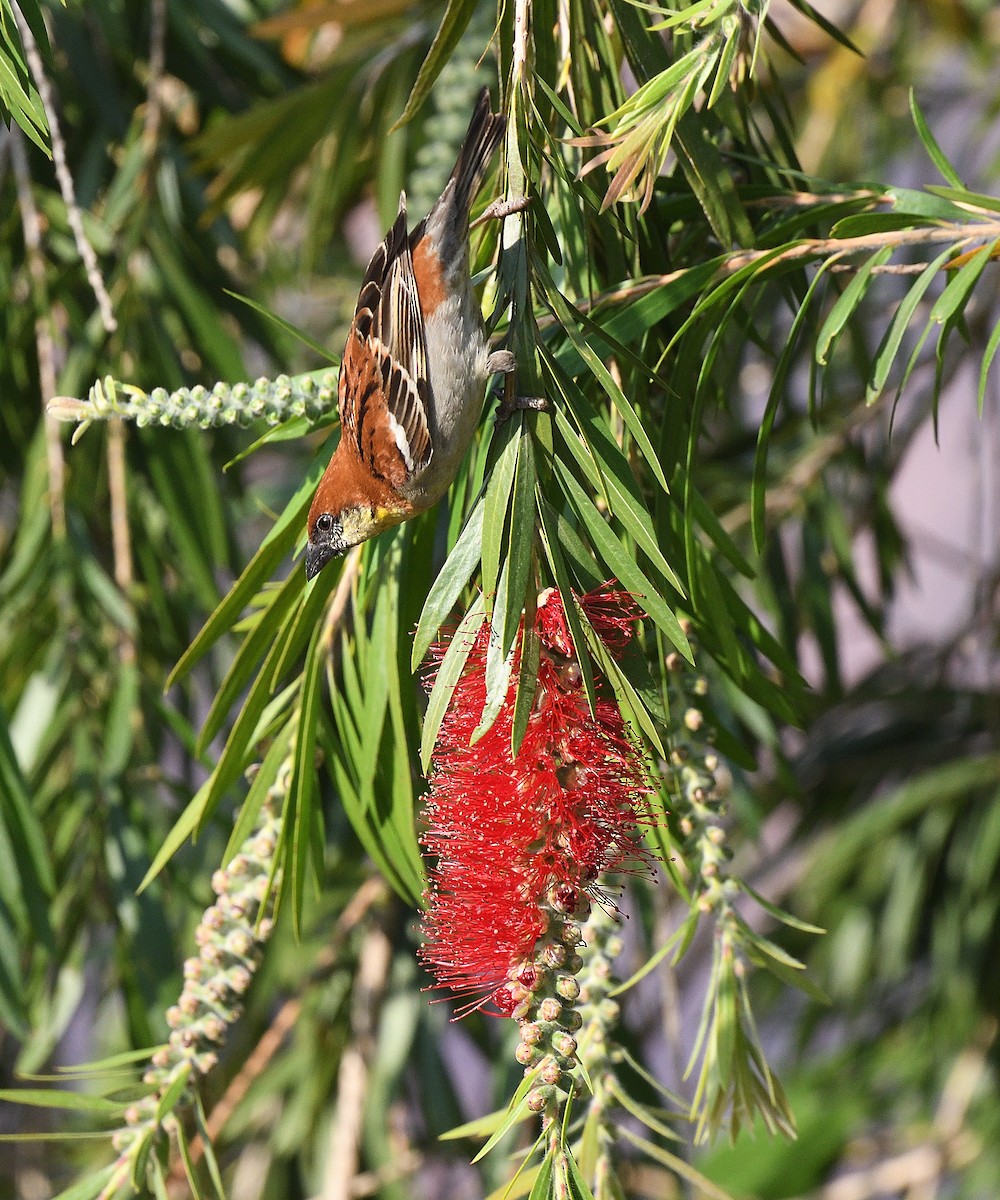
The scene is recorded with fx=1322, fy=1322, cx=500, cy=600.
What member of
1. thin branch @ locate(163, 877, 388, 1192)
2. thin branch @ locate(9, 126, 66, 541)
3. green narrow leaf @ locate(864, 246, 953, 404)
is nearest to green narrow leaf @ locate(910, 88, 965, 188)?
green narrow leaf @ locate(864, 246, 953, 404)

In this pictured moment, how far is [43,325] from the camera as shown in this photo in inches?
75.1

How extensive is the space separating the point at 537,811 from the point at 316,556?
1.31ft

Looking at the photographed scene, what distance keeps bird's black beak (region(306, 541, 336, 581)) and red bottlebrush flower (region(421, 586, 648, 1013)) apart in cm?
26

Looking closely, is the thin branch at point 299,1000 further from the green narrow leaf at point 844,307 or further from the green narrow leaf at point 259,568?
the green narrow leaf at point 844,307

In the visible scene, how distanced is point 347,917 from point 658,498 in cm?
151

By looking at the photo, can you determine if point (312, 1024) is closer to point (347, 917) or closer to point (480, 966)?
point (347, 917)

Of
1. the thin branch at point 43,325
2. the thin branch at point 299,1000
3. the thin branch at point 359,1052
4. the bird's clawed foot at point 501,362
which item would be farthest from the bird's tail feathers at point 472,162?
the thin branch at point 359,1052

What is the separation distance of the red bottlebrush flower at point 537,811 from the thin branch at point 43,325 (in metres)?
1.04

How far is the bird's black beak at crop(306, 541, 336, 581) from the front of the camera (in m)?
1.25

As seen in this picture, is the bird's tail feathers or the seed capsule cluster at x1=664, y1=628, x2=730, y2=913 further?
the bird's tail feathers

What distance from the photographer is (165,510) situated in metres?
2.00

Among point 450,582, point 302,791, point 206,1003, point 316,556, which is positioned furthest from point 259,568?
point 206,1003

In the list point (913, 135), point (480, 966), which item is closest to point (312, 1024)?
point (480, 966)

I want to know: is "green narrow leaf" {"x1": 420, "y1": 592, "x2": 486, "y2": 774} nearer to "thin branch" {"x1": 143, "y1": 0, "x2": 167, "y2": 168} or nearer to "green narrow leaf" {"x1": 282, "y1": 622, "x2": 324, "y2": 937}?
"green narrow leaf" {"x1": 282, "y1": 622, "x2": 324, "y2": 937}
